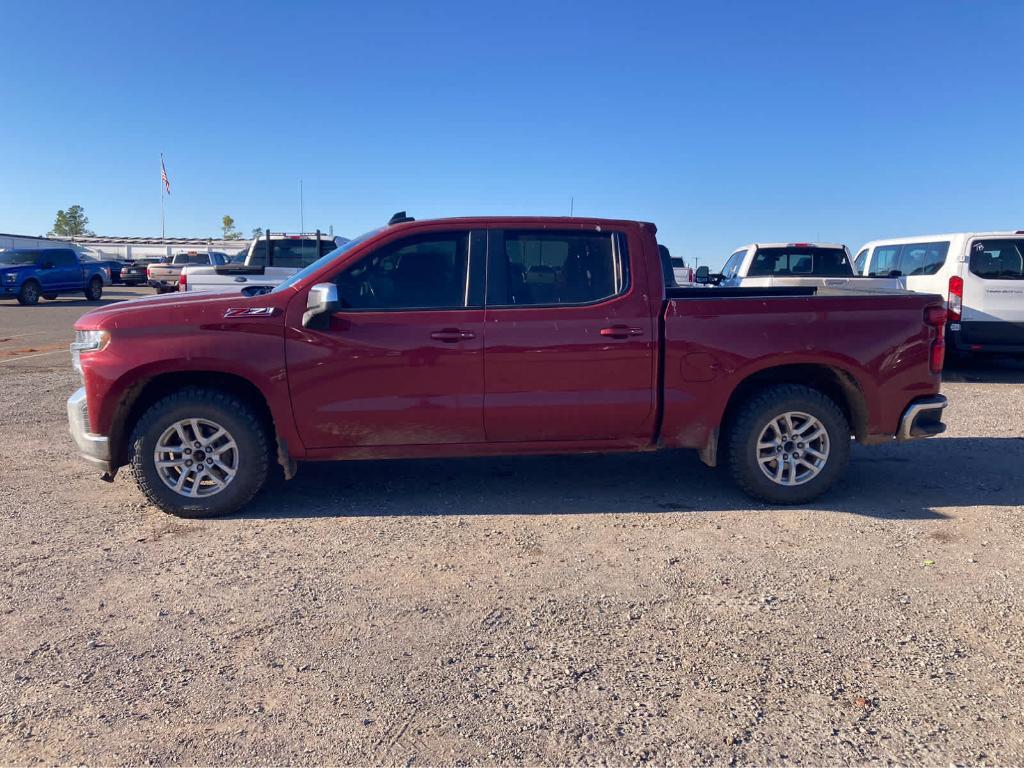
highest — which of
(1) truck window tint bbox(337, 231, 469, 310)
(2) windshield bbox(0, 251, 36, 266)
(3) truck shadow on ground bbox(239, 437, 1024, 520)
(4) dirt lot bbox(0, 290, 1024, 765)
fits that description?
(2) windshield bbox(0, 251, 36, 266)

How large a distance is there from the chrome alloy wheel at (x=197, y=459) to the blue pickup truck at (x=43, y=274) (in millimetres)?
22917

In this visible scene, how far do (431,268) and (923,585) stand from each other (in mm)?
3356

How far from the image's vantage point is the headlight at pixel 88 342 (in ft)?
15.9

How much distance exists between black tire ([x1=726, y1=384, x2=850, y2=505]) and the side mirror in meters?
2.72

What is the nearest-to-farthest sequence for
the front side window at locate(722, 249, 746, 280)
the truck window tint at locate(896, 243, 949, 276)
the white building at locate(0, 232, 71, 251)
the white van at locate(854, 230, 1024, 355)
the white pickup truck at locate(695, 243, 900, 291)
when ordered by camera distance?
the white van at locate(854, 230, 1024, 355) → the truck window tint at locate(896, 243, 949, 276) → the white pickup truck at locate(695, 243, 900, 291) → the front side window at locate(722, 249, 746, 280) → the white building at locate(0, 232, 71, 251)

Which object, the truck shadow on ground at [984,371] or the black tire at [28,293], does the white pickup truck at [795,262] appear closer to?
the truck shadow on ground at [984,371]

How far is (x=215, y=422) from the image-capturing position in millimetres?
4902

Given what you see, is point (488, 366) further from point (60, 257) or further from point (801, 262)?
point (60, 257)

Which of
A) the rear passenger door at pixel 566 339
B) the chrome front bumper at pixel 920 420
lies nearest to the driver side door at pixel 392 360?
the rear passenger door at pixel 566 339

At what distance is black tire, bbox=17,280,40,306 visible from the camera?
954 inches

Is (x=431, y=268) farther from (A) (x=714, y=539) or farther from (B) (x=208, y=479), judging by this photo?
(A) (x=714, y=539)

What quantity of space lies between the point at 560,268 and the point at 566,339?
51 centimetres

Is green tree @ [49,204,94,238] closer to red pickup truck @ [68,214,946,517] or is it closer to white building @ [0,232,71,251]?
white building @ [0,232,71,251]

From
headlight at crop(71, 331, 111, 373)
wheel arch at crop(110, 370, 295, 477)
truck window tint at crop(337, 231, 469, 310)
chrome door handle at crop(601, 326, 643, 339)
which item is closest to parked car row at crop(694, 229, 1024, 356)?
chrome door handle at crop(601, 326, 643, 339)
